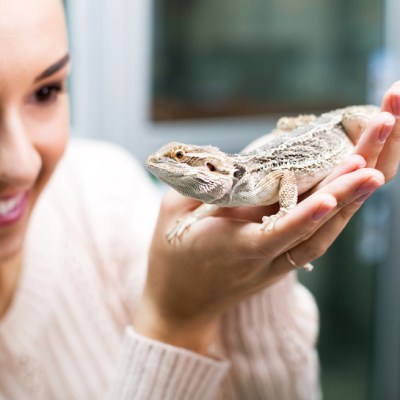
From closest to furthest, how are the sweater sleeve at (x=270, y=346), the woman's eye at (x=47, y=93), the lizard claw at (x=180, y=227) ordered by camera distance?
the lizard claw at (x=180, y=227), the woman's eye at (x=47, y=93), the sweater sleeve at (x=270, y=346)

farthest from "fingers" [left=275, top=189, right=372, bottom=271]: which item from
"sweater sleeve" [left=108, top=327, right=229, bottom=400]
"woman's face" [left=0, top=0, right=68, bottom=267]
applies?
"woman's face" [left=0, top=0, right=68, bottom=267]

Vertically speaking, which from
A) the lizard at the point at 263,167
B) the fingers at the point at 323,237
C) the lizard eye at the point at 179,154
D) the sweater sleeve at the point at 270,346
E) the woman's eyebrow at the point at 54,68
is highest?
the woman's eyebrow at the point at 54,68

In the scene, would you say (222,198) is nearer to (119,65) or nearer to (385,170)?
(385,170)

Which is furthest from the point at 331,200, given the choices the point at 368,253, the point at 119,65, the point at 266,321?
the point at 368,253

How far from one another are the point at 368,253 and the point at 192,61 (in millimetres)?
1033

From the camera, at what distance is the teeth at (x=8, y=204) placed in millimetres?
992

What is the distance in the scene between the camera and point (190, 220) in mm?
849

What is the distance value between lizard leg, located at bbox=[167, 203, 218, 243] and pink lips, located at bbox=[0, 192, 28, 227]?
0.29m

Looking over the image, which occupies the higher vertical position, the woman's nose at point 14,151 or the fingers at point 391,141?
the fingers at point 391,141

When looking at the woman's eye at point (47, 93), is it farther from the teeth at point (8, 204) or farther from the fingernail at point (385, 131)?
the fingernail at point (385, 131)

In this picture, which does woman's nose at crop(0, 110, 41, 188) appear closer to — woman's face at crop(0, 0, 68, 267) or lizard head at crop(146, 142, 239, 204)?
woman's face at crop(0, 0, 68, 267)

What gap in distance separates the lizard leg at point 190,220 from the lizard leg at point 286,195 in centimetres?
12

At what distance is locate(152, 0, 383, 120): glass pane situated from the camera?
82.8 inches

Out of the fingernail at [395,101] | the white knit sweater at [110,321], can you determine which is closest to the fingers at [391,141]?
the fingernail at [395,101]
